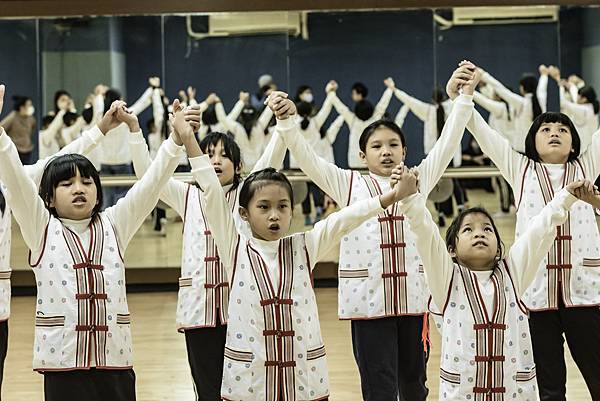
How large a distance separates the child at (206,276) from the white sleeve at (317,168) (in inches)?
5.0

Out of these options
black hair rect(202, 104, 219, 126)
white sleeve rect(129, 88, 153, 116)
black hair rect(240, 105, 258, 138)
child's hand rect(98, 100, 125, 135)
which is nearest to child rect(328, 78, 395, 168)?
black hair rect(240, 105, 258, 138)

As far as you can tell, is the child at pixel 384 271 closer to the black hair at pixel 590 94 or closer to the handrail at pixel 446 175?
the handrail at pixel 446 175

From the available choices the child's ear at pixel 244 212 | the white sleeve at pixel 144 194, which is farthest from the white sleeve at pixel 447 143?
the white sleeve at pixel 144 194

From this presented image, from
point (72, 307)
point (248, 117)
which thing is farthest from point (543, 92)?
point (72, 307)

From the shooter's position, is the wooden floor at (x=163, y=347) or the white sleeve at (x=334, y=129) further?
the white sleeve at (x=334, y=129)

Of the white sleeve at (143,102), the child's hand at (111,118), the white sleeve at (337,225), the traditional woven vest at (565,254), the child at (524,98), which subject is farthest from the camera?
the white sleeve at (143,102)

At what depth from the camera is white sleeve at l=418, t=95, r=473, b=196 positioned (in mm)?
3840

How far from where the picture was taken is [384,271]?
3879 millimetres

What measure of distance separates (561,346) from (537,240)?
902mm

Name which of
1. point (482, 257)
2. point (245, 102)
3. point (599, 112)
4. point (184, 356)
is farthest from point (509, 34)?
point (482, 257)

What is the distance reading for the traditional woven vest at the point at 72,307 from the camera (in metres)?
3.23

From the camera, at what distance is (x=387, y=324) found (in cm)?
388

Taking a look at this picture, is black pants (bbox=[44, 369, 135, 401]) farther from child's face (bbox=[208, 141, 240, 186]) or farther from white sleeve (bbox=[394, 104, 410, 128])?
white sleeve (bbox=[394, 104, 410, 128])

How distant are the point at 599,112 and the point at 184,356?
12.1 feet
